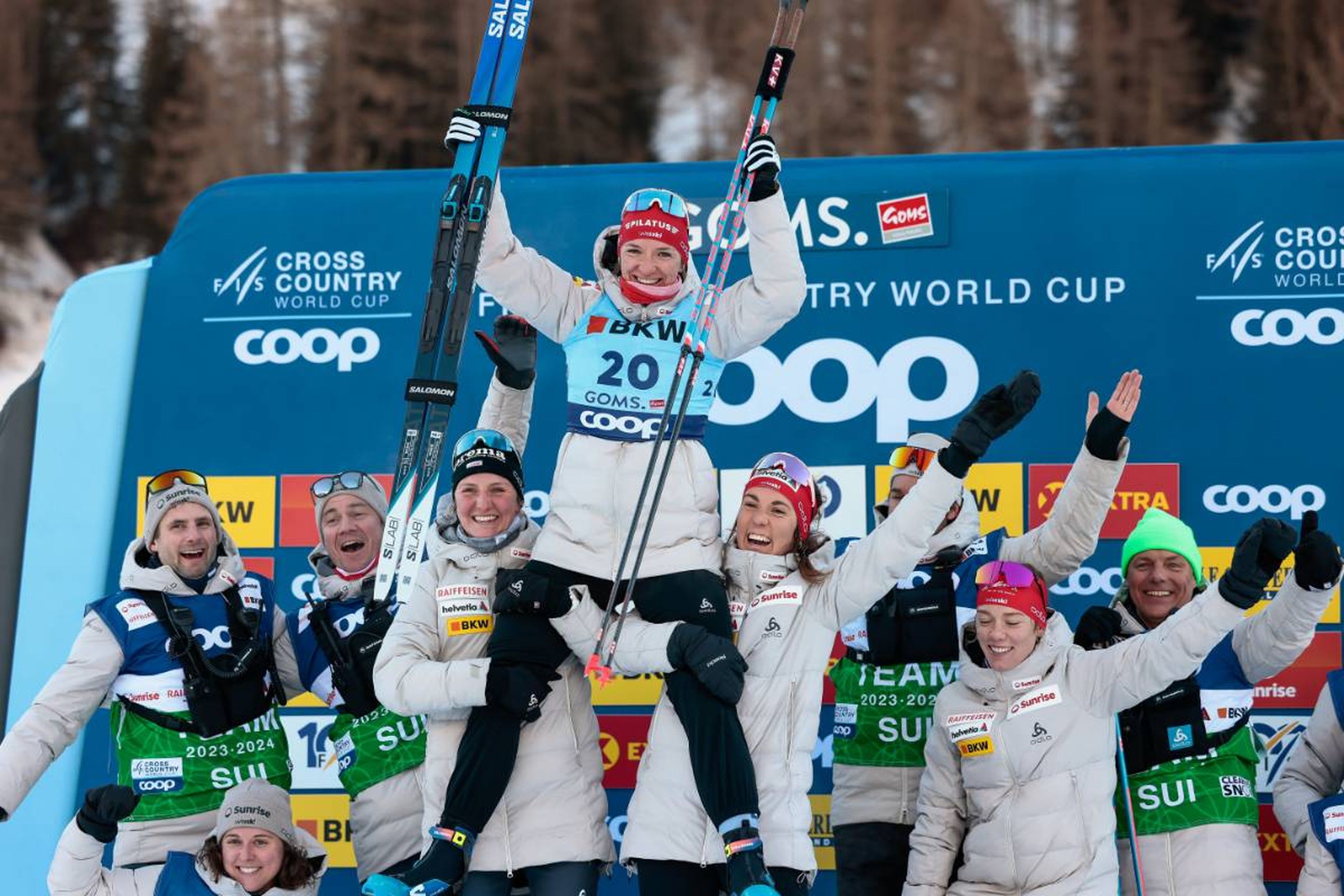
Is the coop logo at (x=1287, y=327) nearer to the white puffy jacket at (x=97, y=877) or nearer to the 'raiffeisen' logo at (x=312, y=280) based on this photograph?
the 'raiffeisen' logo at (x=312, y=280)

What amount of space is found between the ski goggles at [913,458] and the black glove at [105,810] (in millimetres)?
2257

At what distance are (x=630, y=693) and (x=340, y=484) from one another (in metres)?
1.25

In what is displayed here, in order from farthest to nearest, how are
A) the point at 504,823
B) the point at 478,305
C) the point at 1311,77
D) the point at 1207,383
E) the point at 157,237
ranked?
the point at 157,237, the point at 1311,77, the point at 478,305, the point at 1207,383, the point at 504,823

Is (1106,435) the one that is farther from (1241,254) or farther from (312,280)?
(312,280)

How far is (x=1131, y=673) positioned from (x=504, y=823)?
5.07 ft

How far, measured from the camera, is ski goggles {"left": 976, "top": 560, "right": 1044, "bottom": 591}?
13.0 ft

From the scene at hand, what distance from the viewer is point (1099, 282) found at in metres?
5.18

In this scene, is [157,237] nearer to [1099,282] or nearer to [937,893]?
[1099,282]

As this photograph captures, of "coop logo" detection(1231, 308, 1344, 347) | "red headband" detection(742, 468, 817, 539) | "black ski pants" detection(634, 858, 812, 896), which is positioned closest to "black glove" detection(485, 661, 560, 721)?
"black ski pants" detection(634, 858, 812, 896)

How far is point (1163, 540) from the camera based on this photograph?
14.0ft

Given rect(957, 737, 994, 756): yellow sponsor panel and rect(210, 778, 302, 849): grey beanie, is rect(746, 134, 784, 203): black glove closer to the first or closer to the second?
rect(957, 737, 994, 756): yellow sponsor panel

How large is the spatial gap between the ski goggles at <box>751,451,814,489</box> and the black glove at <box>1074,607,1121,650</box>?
0.83 m

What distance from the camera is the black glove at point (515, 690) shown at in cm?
374

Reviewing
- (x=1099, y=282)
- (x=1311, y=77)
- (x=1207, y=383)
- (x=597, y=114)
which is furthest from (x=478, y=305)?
(x=1311, y=77)
